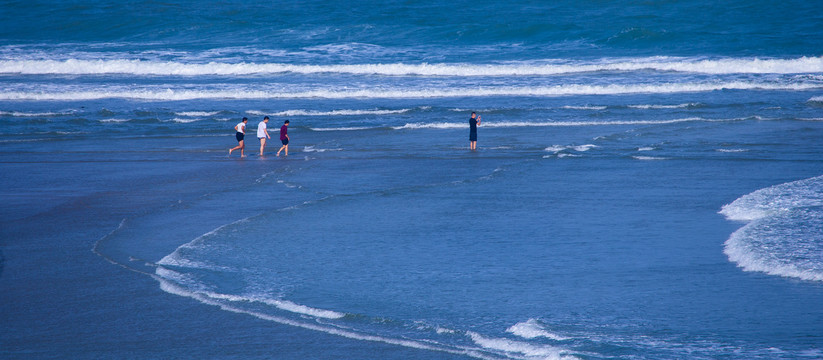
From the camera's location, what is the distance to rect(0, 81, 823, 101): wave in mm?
31359

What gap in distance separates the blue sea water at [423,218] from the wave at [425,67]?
338 millimetres

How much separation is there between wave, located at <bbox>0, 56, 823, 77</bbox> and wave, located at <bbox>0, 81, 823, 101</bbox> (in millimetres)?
5060

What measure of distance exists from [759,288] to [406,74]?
3223 cm

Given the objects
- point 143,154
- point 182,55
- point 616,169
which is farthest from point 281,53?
point 616,169

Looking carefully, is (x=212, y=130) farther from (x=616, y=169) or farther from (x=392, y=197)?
(x=616, y=169)

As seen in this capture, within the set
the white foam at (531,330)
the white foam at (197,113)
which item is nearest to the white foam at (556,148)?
the white foam at (531,330)

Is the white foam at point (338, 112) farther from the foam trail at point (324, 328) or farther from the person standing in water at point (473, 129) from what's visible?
the foam trail at point (324, 328)

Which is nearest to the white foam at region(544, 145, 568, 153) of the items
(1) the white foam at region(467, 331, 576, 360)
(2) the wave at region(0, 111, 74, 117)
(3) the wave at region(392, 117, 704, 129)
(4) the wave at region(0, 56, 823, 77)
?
(3) the wave at region(392, 117, 704, 129)

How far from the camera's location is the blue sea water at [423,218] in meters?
7.36

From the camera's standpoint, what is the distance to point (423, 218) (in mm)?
12078

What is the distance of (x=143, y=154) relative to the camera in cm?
1973

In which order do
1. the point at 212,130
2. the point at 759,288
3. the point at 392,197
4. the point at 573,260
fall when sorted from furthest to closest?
the point at 212,130 → the point at 392,197 → the point at 573,260 → the point at 759,288

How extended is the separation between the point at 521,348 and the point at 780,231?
18.4ft

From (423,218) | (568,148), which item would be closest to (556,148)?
(568,148)
